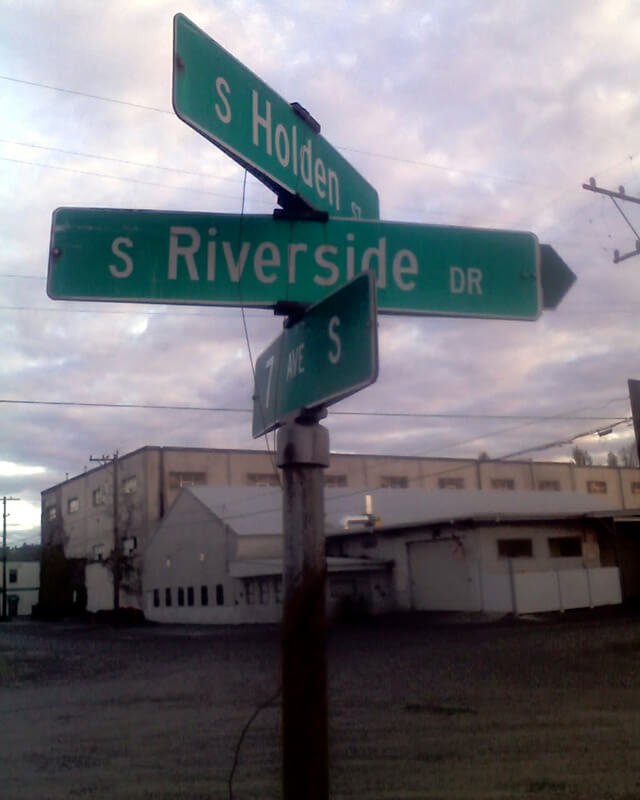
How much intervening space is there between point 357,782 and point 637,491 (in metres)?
74.9

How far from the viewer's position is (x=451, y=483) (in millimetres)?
66312

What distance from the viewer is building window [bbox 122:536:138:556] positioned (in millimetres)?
55906

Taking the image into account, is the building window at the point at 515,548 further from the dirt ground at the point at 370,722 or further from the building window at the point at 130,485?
the building window at the point at 130,485

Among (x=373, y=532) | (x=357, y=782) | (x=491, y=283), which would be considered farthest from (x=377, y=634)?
(x=491, y=283)

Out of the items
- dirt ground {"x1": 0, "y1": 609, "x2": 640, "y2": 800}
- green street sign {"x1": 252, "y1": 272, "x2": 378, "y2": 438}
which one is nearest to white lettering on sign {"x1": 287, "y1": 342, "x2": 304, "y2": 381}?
green street sign {"x1": 252, "y1": 272, "x2": 378, "y2": 438}

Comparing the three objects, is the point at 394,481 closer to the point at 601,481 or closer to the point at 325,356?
the point at 601,481

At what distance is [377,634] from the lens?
27922 mm

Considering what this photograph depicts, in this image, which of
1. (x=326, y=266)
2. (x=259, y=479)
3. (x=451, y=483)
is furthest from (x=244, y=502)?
(x=326, y=266)

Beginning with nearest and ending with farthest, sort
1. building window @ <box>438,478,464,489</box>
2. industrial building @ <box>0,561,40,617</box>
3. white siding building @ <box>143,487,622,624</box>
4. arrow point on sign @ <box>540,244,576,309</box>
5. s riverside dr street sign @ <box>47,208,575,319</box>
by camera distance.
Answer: s riverside dr street sign @ <box>47,208,575,319</box> < arrow point on sign @ <box>540,244,576,309</box> < white siding building @ <box>143,487,622,624</box> < building window @ <box>438,478,464,489</box> < industrial building @ <box>0,561,40,617</box>

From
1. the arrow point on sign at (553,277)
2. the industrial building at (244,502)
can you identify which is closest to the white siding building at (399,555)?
the industrial building at (244,502)

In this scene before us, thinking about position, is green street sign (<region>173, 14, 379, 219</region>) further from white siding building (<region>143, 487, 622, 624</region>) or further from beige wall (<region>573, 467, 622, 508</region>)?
beige wall (<region>573, 467, 622, 508</region>)

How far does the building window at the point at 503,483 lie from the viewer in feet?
225

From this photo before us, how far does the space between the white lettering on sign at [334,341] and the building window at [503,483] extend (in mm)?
67501

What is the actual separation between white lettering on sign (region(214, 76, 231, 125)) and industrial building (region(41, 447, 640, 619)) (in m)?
29.5
